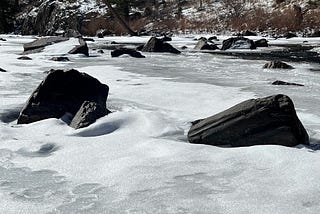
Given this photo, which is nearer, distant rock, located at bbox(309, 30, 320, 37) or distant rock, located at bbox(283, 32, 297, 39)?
distant rock, located at bbox(309, 30, 320, 37)

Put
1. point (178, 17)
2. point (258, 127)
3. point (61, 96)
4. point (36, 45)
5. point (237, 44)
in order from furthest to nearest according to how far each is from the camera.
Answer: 1. point (178, 17)
2. point (237, 44)
3. point (36, 45)
4. point (61, 96)
5. point (258, 127)

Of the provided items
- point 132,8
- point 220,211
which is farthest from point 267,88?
point 132,8

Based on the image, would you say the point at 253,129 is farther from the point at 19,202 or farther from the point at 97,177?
the point at 19,202

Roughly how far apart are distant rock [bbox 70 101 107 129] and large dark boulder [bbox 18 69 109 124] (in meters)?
0.11

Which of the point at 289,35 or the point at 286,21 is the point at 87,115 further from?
the point at 286,21

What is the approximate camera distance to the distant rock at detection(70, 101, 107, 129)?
450cm

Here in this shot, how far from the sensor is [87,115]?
4.59m

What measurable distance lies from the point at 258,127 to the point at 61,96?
2494 mm

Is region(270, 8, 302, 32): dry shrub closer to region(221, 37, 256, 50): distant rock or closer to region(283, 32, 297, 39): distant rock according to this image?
region(283, 32, 297, 39): distant rock

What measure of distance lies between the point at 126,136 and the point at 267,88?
3.61 meters

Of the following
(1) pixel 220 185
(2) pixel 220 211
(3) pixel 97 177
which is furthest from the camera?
(3) pixel 97 177

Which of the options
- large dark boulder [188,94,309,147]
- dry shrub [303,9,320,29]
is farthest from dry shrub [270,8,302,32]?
large dark boulder [188,94,309,147]

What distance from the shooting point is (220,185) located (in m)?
2.85

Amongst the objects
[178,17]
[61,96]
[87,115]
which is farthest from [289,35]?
[87,115]
